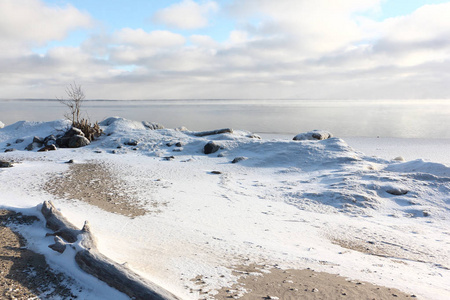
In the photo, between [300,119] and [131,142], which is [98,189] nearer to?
[131,142]

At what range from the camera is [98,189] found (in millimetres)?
8188

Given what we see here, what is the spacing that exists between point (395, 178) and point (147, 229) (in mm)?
6656

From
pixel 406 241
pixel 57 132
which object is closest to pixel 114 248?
pixel 406 241

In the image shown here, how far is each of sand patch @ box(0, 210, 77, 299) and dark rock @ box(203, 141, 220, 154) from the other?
A: 9288mm

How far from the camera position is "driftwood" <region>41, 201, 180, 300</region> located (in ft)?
11.3

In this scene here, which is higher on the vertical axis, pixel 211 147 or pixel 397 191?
pixel 211 147

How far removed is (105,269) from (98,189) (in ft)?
15.6

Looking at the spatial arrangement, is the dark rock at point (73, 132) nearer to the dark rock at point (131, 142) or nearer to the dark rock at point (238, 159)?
the dark rock at point (131, 142)

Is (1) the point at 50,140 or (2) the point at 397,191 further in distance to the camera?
(1) the point at 50,140

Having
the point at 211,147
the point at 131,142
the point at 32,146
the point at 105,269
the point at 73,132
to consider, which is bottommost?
the point at 32,146

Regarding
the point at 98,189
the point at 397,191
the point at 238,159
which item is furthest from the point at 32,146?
the point at 397,191

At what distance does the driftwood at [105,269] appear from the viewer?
3451mm

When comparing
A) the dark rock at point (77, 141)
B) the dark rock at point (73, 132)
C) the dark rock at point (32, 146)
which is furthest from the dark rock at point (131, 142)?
the dark rock at point (32, 146)

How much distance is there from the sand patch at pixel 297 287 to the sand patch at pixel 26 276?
72.4 inches
